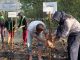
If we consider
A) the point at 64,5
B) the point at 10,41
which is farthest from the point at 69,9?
the point at 10,41

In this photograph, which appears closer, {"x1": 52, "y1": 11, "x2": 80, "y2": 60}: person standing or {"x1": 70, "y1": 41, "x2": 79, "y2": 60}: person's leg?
{"x1": 52, "y1": 11, "x2": 80, "y2": 60}: person standing

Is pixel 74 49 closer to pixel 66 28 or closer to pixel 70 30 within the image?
pixel 70 30

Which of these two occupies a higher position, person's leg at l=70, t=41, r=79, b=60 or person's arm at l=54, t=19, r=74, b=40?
person's arm at l=54, t=19, r=74, b=40

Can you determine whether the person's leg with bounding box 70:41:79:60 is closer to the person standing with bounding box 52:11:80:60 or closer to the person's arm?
the person standing with bounding box 52:11:80:60

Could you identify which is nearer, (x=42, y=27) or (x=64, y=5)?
(x=42, y=27)

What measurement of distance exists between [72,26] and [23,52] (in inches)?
179

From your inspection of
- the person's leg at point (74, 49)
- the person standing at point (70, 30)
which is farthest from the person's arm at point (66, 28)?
the person's leg at point (74, 49)

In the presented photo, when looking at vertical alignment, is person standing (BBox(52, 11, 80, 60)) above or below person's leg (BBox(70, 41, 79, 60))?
above

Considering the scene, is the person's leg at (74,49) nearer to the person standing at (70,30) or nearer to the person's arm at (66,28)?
the person standing at (70,30)

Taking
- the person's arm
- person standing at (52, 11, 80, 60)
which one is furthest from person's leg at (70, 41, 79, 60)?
the person's arm

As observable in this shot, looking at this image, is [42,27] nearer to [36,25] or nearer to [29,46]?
[36,25]

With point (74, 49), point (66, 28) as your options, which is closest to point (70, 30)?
point (66, 28)

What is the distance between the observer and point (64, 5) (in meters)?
24.6

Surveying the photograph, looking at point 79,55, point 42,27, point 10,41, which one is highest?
point 42,27
